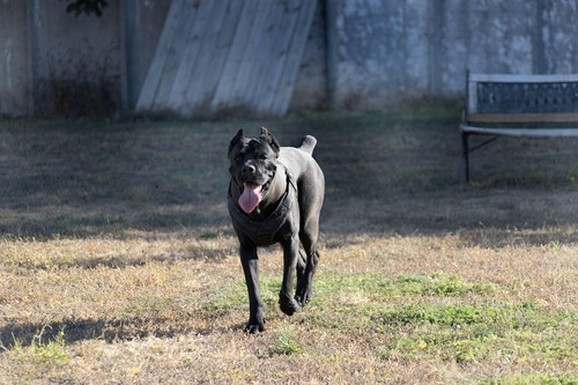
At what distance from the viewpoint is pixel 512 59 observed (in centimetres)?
1644

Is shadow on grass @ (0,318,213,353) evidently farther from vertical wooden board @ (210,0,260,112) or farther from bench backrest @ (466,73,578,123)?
vertical wooden board @ (210,0,260,112)

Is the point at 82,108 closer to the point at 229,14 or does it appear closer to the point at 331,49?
the point at 229,14

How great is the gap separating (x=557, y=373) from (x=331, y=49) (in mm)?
11458

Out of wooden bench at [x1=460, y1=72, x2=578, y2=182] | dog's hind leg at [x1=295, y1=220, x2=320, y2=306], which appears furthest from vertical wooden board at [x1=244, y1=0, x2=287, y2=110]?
dog's hind leg at [x1=295, y1=220, x2=320, y2=306]

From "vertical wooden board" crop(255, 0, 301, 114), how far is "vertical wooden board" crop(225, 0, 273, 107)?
11cm

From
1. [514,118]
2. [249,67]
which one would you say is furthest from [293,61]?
[514,118]

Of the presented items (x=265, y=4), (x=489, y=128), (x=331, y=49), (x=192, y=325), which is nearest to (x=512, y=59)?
(x=331, y=49)

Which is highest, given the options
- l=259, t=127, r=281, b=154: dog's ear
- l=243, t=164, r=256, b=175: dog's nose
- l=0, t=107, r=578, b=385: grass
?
l=259, t=127, r=281, b=154: dog's ear

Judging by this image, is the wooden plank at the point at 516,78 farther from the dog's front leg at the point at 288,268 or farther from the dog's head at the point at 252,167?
the dog's head at the point at 252,167

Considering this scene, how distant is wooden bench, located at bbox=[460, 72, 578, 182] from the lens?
11.6m

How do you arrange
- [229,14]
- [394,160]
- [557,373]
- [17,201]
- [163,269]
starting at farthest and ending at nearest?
[229,14] → [394,160] → [17,201] → [163,269] → [557,373]

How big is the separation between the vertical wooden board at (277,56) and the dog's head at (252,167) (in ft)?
33.1

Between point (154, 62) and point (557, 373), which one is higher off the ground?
point (154, 62)

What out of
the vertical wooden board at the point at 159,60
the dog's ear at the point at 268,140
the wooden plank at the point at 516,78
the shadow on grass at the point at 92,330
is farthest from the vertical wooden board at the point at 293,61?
the dog's ear at the point at 268,140
